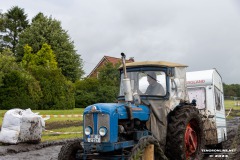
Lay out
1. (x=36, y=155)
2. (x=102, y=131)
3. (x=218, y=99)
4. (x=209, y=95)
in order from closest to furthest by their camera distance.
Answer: (x=102, y=131) → (x=36, y=155) → (x=209, y=95) → (x=218, y=99)

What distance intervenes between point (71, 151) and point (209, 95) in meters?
6.02

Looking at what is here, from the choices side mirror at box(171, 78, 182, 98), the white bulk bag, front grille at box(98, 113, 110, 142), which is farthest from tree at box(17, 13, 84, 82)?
front grille at box(98, 113, 110, 142)

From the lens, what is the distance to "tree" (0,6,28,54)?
5962 cm

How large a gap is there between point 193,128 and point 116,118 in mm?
2638

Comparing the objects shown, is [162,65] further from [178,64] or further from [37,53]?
[37,53]

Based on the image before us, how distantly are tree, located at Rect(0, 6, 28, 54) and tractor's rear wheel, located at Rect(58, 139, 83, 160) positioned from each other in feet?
176

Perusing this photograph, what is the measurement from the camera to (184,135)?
7648 mm

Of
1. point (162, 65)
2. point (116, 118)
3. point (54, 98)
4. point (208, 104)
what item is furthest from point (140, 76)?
point (54, 98)

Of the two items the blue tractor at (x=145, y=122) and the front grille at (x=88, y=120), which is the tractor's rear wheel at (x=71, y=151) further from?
the front grille at (x=88, y=120)

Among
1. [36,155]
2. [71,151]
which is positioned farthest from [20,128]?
[71,151]

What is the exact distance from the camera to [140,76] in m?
8.21

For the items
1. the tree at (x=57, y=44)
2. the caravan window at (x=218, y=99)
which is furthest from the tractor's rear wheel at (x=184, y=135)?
the tree at (x=57, y=44)

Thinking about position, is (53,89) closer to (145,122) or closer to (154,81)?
(154,81)

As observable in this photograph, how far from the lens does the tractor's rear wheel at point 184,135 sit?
24.9 feet
